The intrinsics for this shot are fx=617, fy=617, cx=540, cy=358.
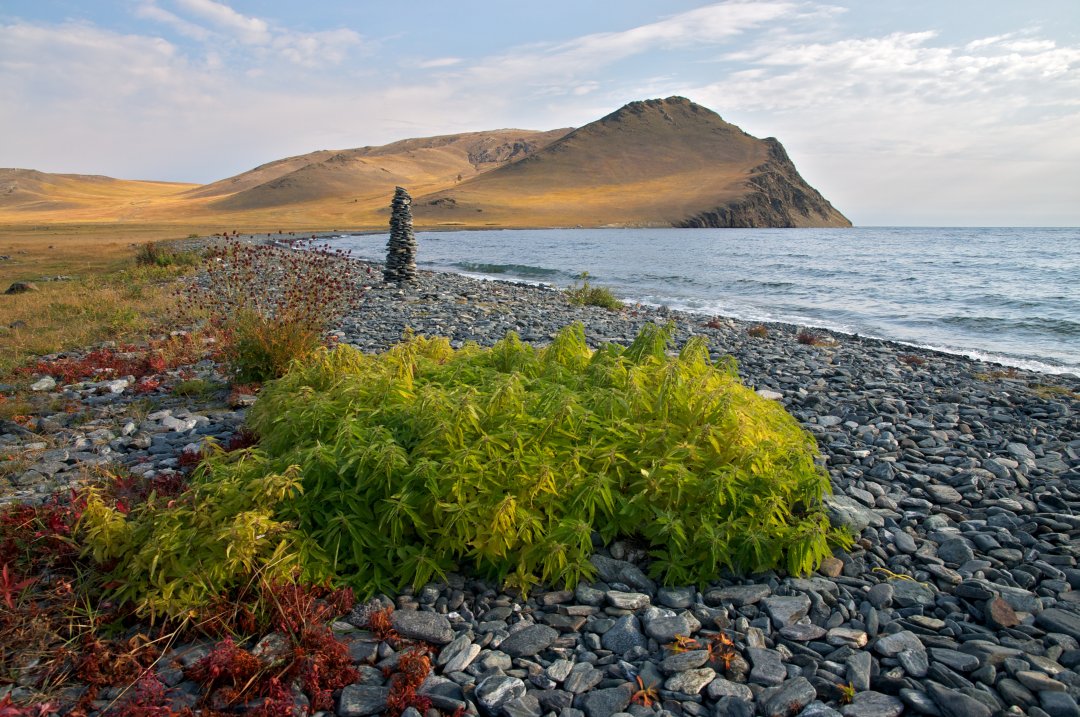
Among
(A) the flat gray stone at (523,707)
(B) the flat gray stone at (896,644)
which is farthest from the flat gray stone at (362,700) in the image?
(B) the flat gray stone at (896,644)

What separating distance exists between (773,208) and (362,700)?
172 meters

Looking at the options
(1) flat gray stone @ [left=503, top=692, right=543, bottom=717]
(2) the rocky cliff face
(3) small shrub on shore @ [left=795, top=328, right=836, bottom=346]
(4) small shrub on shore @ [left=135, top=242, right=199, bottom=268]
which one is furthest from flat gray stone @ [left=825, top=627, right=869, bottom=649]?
(2) the rocky cliff face

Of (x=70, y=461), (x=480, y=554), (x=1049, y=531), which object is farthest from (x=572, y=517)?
(x=70, y=461)

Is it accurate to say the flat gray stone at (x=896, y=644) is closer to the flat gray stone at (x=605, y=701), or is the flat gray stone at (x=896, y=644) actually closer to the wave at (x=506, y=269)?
the flat gray stone at (x=605, y=701)

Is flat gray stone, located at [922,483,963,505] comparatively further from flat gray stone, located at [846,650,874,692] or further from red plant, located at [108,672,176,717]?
red plant, located at [108,672,176,717]

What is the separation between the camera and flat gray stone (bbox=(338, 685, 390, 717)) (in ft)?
11.0

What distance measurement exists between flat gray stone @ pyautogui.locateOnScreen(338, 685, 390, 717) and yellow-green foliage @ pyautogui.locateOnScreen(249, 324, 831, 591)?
77 cm

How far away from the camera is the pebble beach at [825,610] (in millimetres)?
3443

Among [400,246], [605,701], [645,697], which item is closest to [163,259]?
[400,246]

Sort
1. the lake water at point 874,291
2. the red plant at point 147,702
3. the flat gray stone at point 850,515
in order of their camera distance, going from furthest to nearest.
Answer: the lake water at point 874,291 → the flat gray stone at point 850,515 → the red plant at point 147,702

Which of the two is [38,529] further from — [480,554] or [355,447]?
[480,554]

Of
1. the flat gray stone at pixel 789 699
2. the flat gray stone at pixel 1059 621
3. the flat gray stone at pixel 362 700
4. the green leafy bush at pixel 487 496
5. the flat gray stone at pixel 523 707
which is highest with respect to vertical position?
the green leafy bush at pixel 487 496

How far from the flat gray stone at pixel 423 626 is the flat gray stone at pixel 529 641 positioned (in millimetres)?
374

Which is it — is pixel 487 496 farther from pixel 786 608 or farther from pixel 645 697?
pixel 786 608
